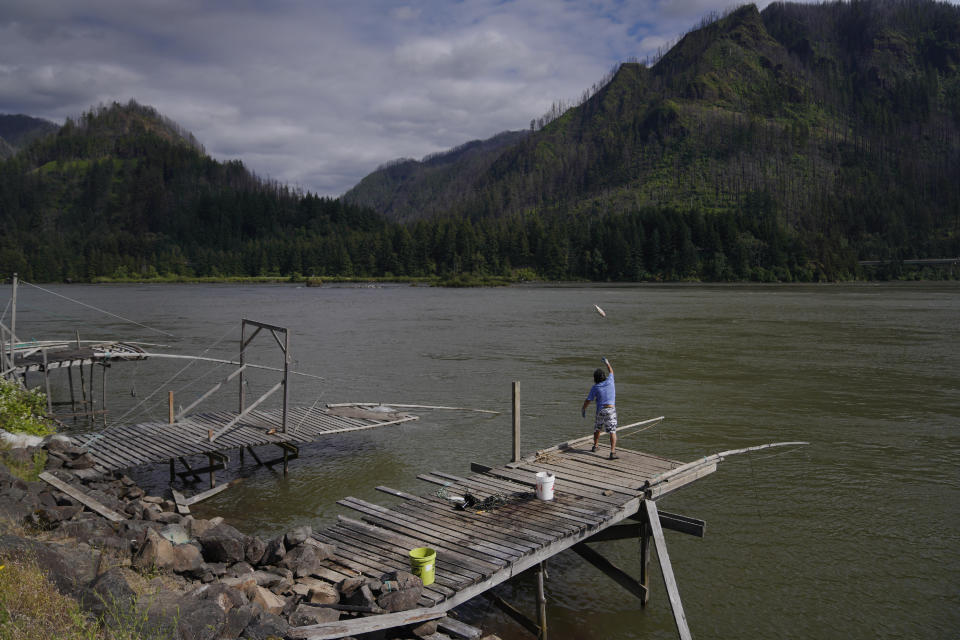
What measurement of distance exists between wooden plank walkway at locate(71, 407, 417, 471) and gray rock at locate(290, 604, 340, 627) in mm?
9610

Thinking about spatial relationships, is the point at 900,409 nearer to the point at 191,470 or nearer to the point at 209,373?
the point at 191,470

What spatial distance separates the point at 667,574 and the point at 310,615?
6016 mm

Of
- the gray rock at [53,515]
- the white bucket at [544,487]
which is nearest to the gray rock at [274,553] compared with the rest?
the gray rock at [53,515]

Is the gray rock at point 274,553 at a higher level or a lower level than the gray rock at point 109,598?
lower

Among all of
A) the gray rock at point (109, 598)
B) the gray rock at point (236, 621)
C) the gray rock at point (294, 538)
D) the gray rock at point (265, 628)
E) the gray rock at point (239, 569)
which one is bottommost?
the gray rock at point (239, 569)

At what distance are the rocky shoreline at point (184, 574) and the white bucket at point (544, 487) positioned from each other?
384 cm

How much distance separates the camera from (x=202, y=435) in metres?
18.2

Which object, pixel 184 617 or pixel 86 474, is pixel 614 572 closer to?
pixel 184 617

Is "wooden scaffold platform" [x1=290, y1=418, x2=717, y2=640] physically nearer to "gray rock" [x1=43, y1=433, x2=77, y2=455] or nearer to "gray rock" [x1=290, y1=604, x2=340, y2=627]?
"gray rock" [x1=290, y1=604, x2=340, y2=627]

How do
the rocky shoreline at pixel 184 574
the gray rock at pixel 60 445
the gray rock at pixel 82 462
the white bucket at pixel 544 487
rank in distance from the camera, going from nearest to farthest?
the rocky shoreline at pixel 184 574
the white bucket at pixel 544 487
the gray rock at pixel 82 462
the gray rock at pixel 60 445

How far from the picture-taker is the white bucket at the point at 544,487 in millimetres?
12133

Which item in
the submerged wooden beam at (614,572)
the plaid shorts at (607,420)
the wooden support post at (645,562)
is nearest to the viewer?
the submerged wooden beam at (614,572)

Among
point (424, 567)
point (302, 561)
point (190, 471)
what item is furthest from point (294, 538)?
point (190, 471)

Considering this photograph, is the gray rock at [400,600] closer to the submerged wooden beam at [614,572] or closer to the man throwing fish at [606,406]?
the submerged wooden beam at [614,572]
